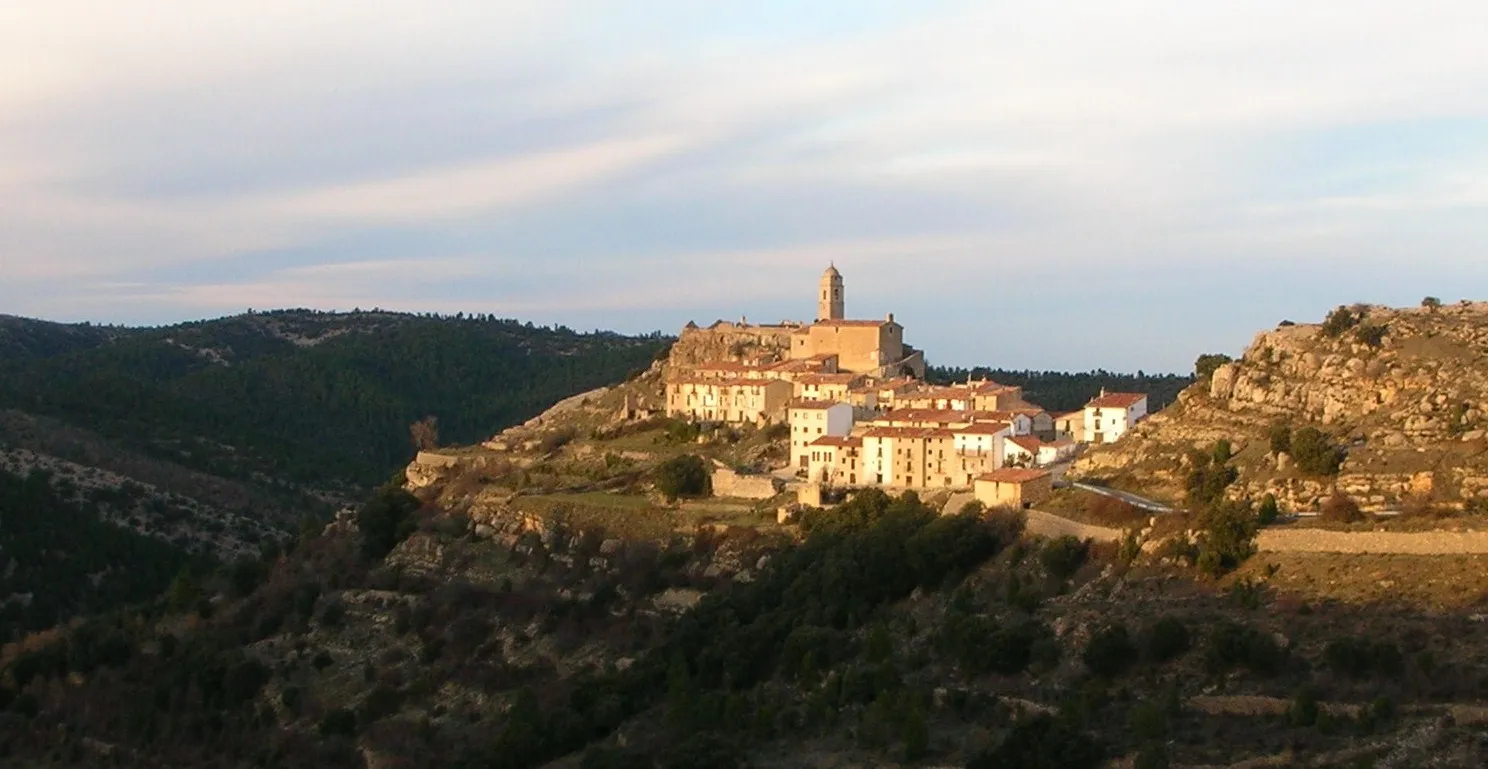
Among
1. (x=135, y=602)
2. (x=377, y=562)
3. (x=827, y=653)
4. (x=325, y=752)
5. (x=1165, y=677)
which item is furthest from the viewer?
(x=135, y=602)

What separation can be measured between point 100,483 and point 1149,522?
49.4 metres

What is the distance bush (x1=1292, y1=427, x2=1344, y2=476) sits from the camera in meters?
37.1

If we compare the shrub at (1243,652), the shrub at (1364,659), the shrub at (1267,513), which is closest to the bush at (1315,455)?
the shrub at (1267,513)

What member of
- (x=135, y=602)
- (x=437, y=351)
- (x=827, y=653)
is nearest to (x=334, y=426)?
(x=437, y=351)

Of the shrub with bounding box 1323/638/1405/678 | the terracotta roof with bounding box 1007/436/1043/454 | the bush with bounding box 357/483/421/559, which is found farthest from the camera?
the bush with bounding box 357/483/421/559

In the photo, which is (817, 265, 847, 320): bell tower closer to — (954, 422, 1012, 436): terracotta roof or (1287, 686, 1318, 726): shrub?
(954, 422, 1012, 436): terracotta roof

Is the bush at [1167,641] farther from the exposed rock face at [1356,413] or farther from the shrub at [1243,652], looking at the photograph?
the exposed rock face at [1356,413]

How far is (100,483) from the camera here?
2844 inches

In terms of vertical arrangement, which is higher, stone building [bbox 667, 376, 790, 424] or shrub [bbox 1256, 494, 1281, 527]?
stone building [bbox 667, 376, 790, 424]

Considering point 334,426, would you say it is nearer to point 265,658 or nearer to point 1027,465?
point 265,658

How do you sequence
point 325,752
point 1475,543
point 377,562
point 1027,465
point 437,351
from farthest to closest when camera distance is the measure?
point 437,351
point 377,562
point 1027,465
point 325,752
point 1475,543

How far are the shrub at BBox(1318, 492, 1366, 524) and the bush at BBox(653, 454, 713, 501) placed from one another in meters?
17.8

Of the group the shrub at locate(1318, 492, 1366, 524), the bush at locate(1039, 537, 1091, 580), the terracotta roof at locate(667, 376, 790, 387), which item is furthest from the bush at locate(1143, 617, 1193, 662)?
the terracotta roof at locate(667, 376, 790, 387)

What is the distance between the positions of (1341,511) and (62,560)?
4579 cm
